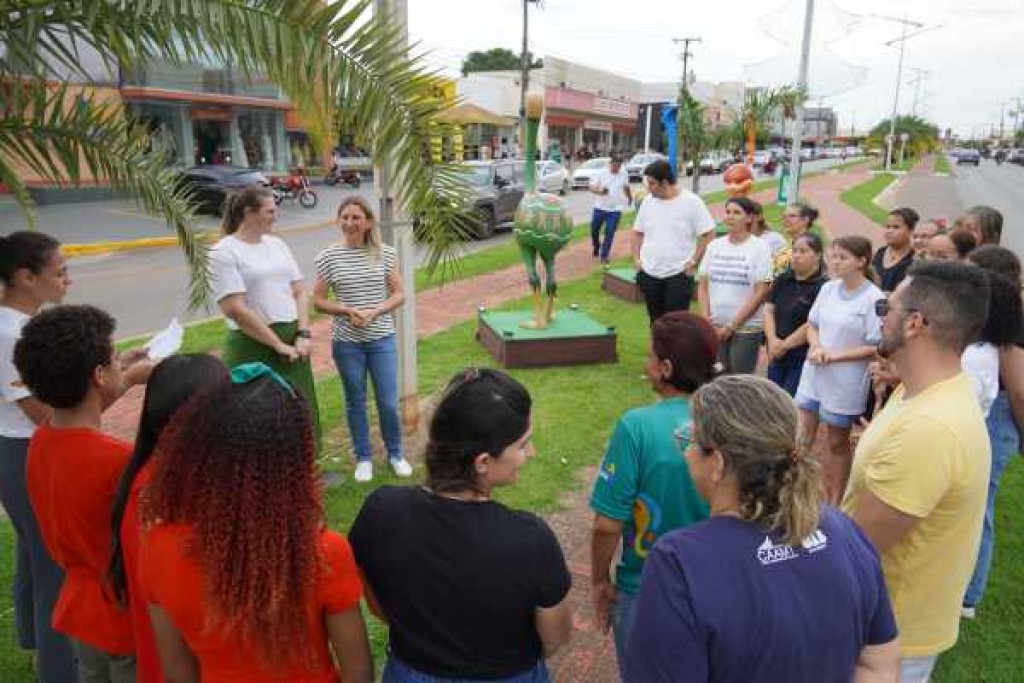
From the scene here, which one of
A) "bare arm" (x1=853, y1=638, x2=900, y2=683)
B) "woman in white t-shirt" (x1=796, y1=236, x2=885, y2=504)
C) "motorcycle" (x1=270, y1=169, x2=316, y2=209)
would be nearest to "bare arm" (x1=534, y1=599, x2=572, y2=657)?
"bare arm" (x1=853, y1=638, x2=900, y2=683)

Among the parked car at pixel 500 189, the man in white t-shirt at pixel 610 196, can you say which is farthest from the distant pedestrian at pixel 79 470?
the parked car at pixel 500 189

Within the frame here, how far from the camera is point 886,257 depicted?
4832 millimetres

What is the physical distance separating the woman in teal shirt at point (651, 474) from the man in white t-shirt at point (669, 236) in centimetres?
340

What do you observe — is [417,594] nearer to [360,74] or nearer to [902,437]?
[902,437]

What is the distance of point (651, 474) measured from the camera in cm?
204

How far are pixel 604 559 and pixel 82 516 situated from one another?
1.47 m

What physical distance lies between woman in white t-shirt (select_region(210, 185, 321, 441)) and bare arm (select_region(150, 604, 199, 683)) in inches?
79.1

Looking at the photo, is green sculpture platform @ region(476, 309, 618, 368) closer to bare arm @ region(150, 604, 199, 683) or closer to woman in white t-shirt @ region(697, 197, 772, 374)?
woman in white t-shirt @ region(697, 197, 772, 374)

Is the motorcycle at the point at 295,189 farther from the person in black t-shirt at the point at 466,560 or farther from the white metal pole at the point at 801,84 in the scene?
the person in black t-shirt at the point at 466,560

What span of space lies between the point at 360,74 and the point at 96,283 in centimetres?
1000

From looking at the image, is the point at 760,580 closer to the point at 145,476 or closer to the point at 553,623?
the point at 553,623

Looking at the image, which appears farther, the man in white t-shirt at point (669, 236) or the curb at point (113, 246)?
the curb at point (113, 246)

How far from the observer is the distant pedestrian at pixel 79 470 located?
1876 mm

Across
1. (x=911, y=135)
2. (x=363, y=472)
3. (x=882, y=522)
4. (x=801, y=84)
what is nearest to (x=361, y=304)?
(x=363, y=472)
